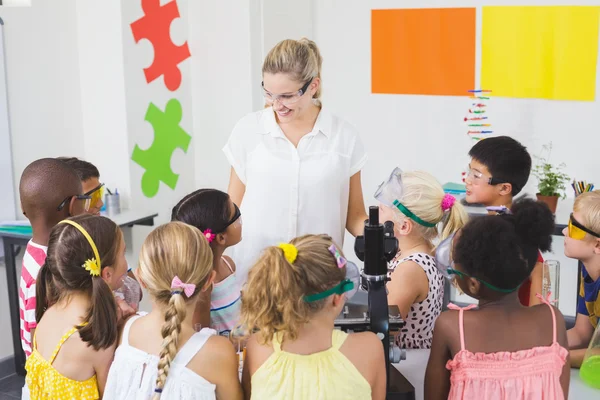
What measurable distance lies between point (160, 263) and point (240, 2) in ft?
9.66

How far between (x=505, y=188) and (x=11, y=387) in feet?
8.17

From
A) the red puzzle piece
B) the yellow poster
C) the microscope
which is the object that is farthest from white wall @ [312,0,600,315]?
the microscope

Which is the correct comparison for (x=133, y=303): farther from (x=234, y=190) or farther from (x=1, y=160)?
(x=1, y=160)

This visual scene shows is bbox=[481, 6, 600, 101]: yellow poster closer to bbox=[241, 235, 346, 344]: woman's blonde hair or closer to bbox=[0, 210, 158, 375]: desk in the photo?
bbox=[0, 210, 158, 375]: desk

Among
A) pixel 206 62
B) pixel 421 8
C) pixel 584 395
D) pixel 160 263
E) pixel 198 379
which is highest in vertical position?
pixel 421 8

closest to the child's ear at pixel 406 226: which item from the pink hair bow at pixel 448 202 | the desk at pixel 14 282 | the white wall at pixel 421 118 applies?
the pink hair bow at pixel 448 202

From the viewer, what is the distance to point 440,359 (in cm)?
176

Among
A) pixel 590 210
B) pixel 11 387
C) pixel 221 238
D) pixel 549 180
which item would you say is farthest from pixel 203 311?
pixel 549 180

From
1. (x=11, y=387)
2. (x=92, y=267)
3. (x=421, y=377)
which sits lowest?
(x=11, y=387)

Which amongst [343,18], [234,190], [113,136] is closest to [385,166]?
[343,18]

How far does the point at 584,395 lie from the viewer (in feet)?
6.15

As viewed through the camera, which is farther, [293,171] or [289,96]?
[293,171]

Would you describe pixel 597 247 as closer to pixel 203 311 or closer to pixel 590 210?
pixel 590 210

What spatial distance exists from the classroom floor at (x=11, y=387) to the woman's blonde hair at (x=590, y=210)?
2629 millimetres
